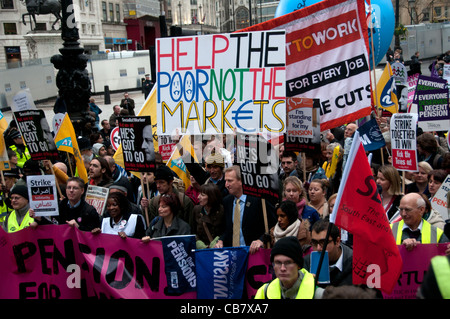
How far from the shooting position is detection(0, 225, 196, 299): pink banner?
5.30 meters

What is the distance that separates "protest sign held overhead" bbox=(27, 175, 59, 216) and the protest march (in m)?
0.01

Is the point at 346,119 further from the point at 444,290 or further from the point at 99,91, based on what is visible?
the point at 99,91

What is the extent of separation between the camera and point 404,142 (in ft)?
22.8

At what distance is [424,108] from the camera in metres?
8.83

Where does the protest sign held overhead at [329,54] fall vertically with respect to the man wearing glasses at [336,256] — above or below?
above

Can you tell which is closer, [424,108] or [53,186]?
[53,186]

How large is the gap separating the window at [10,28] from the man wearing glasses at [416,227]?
51.1 metres

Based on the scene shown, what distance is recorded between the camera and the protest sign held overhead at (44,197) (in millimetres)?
5879

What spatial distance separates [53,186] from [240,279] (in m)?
2.19

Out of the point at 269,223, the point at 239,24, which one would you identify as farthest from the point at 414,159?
the point at 239,24

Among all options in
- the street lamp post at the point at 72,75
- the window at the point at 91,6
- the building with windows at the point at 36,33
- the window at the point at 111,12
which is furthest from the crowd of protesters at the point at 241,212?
the window at the point at 111,12

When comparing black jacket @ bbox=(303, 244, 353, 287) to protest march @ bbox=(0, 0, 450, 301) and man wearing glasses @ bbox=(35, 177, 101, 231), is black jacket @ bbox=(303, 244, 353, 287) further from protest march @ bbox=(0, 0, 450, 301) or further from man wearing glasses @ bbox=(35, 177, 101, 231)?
man wearing glasses @ bbox=(35, 177, 101, 231)

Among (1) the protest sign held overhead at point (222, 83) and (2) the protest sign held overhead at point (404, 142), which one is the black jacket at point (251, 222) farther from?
(2) the protest sign held overhead at point (404, 142)

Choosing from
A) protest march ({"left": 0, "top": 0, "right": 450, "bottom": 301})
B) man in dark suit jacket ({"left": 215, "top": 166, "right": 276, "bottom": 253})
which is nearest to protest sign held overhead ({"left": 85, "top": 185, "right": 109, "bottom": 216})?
protest march ({"left": 0, "top": 0, "right": 450, "bottom": 301})
